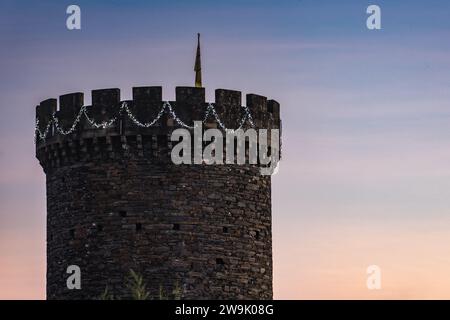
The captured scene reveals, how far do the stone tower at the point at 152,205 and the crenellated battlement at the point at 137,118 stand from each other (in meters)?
0.03

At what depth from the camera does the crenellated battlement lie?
48.4 meters

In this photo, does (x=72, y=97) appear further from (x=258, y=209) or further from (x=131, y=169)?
(x=258, y=209)

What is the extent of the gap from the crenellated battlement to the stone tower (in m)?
→ 0.03

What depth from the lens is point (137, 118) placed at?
4847 centimetres

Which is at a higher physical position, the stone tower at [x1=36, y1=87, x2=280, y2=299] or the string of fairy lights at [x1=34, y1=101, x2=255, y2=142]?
the string of fairy lights at [x1=34, y1=101, x2=255, y2=142]

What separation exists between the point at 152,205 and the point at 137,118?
2659 millimetres

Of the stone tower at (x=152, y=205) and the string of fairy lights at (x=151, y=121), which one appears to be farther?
the string of fairy lights at (x=151, y=121)

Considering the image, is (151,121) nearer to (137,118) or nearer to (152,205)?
(137,118)

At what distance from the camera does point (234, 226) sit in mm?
48219

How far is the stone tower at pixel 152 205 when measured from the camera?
47.6 meters
